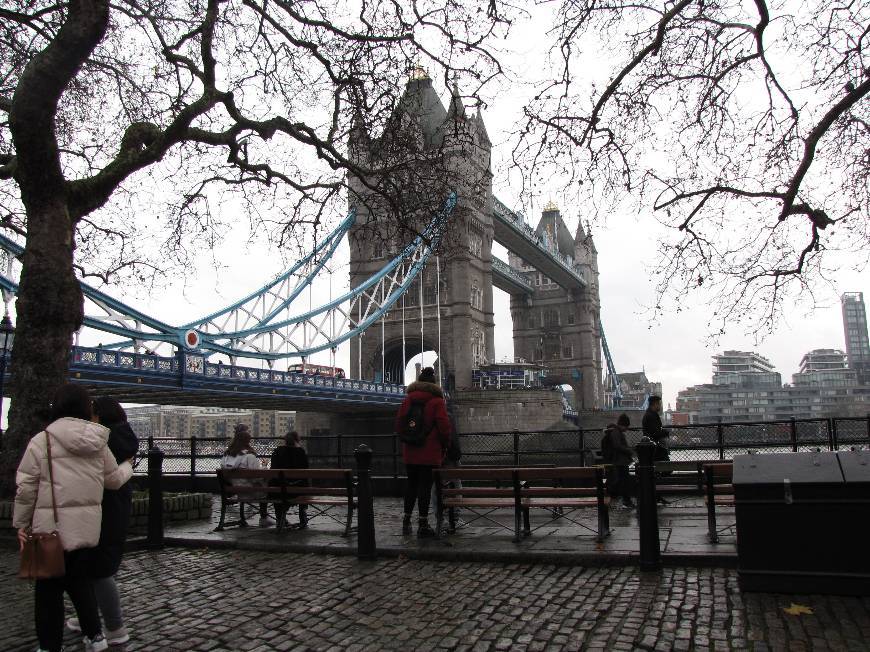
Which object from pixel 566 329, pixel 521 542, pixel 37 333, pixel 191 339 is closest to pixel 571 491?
pixel 521 542

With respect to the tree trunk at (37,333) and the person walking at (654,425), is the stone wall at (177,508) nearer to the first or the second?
the tree trunk at (37,333)

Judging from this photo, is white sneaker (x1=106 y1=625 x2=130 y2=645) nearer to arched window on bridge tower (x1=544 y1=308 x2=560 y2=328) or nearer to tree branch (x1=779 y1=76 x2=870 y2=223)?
tree branch (x1=779 y1=76 x2=870 y2=223)

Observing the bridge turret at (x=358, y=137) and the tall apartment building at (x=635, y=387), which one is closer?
the bridge turret at (x=358, y=137)

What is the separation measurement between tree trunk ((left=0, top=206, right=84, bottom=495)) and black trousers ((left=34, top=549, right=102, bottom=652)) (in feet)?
13.2

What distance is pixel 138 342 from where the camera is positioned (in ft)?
93.6

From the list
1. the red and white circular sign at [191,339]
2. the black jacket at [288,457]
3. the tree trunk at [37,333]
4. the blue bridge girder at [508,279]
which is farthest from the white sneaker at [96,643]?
the blue bridge girder at [508,279]

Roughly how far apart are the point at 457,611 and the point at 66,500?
2131mm

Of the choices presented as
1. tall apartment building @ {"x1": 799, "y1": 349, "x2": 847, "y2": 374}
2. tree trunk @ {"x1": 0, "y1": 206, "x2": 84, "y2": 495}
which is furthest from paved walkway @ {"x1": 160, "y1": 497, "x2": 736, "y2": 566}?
tall apartment building @ {"x1": 799, "y1": 349, "x2": 847, "y2": 374}

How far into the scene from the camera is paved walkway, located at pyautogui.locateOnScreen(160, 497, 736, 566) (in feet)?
17.7

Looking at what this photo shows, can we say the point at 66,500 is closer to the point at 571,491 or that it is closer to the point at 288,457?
the point at 571,491

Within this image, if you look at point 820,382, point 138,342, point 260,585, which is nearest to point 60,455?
point 260,585

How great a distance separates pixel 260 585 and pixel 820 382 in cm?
8443

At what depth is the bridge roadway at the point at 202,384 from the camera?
2330 cm

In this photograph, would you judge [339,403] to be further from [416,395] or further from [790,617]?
[790,617]
